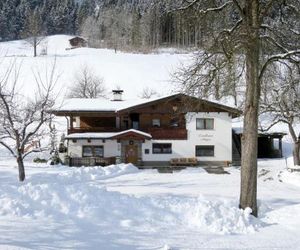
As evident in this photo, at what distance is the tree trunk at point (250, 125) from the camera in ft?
40.9

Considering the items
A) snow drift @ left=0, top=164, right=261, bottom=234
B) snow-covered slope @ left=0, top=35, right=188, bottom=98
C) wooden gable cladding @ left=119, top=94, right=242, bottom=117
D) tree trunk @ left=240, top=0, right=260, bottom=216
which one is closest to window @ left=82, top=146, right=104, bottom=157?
wooden gable cladding @ left=119, top=94, right=242, bottom=117

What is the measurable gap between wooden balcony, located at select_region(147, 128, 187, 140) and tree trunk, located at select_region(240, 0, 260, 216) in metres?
28.5

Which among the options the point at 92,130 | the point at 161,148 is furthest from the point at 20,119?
the point at 161,148

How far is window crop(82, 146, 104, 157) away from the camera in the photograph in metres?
40.9

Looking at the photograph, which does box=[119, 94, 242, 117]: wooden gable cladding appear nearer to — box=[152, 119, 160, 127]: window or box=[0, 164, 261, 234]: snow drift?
box=[152, 119, 160, 127]: window

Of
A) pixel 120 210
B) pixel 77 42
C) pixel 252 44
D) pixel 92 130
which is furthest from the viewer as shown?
pixel 77 42

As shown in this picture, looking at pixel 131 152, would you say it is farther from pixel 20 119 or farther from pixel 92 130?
pixel 20 119

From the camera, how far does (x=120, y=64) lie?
87.8 m

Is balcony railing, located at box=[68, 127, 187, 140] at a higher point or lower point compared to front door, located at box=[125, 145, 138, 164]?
higher

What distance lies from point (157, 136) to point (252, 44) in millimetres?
29825

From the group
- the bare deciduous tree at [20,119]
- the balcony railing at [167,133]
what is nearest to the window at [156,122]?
the balcony railing at [167,133]

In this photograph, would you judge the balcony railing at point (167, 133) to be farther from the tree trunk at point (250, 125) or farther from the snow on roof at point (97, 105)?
the tree trunk at point (250, 125)

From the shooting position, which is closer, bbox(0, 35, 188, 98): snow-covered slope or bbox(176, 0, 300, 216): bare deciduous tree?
bbox(176, 0, 300, 216): bare deciduous tree

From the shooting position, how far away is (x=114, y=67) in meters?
85.4
